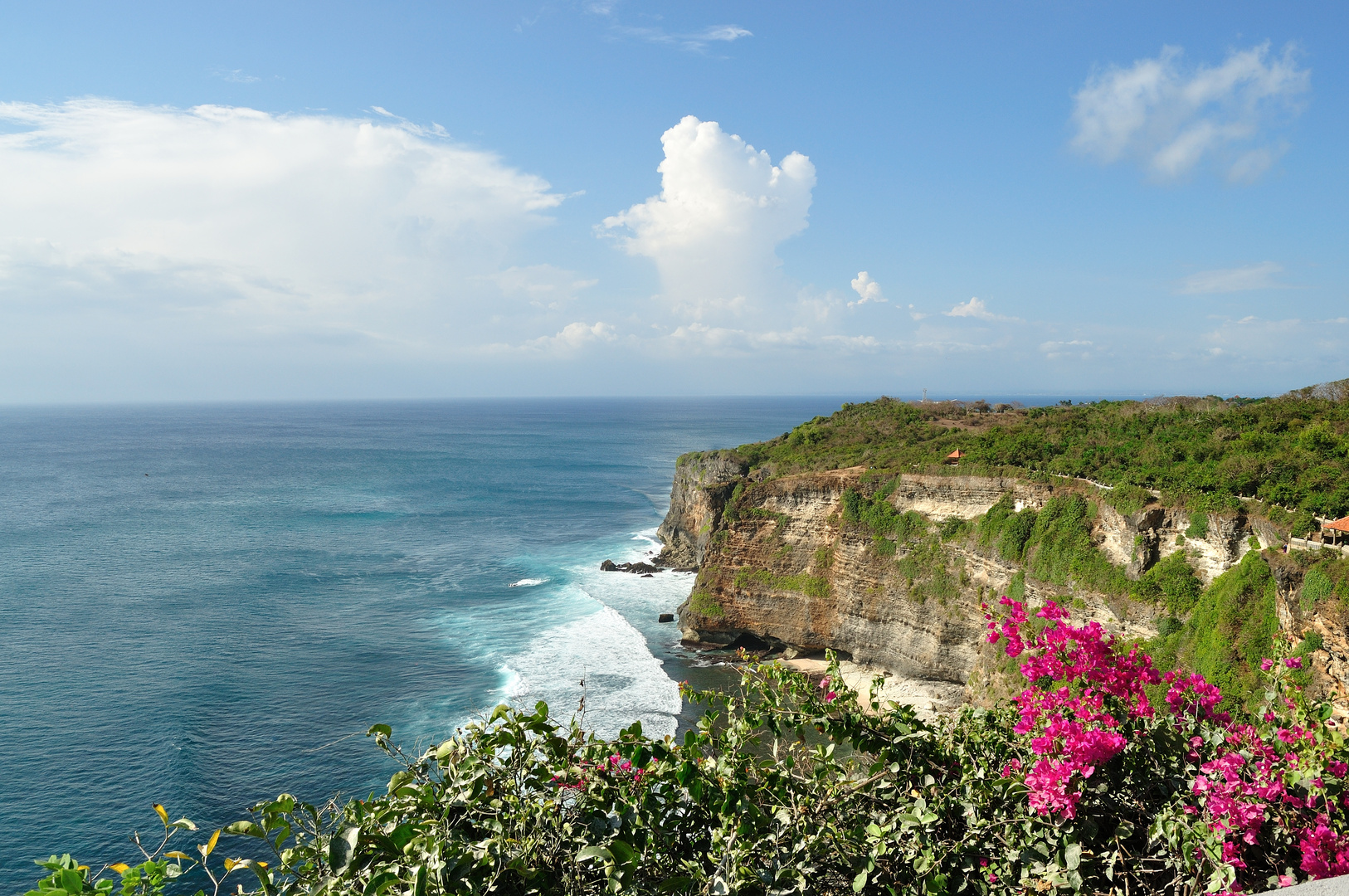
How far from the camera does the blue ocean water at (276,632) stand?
25.8 m

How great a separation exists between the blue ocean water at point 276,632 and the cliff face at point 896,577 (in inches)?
215

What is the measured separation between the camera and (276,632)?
40.0 meters

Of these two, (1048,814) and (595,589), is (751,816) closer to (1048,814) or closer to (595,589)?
(1048,814)

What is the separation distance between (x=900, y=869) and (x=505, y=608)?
144ft

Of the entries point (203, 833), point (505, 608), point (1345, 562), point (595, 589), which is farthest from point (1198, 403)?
point (203, 833)

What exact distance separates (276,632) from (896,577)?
110 feet

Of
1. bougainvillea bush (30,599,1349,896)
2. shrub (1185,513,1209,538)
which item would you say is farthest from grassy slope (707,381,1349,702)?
bougainvillea bush (30,599,1349,896)

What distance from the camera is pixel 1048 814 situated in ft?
16.3

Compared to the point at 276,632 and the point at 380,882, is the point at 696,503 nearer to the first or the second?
the point at 276,632

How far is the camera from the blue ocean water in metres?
25.8

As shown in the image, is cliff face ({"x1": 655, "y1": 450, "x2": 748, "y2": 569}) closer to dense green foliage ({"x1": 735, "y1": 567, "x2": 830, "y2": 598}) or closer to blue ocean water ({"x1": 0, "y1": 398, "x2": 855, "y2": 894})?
blue ocean water ({"x1": 0, "y1": 398, "x2": 855, "y2": 894})

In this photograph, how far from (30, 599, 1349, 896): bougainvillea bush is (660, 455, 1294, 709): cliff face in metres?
20.4

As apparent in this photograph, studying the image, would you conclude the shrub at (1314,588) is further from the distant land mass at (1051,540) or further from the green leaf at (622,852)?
the green leaf at (622,852)

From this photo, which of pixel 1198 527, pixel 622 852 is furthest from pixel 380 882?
pixel 1198 527
